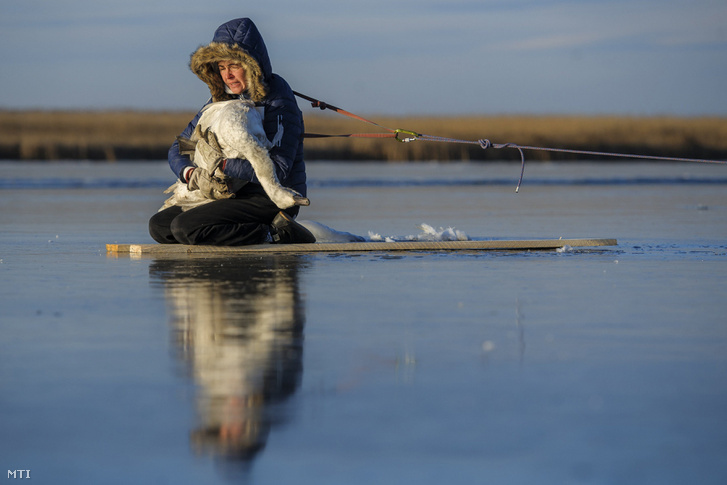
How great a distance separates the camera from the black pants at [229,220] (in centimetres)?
889

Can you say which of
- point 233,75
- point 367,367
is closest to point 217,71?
point 233,75

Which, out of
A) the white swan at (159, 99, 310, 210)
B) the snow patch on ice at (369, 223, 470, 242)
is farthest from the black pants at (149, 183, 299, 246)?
the snow patch on ice at (369, 223, 470, 242)

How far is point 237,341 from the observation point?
505 cm

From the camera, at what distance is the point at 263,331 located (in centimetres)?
533

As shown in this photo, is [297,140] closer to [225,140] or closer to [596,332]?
[225,140]

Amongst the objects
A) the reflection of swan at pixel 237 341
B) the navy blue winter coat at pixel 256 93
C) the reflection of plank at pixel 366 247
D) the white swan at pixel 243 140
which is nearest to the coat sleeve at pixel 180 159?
the navy blue winter coat at pixel 256 93

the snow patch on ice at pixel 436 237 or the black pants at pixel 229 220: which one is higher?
the black pants at pixel 229 220

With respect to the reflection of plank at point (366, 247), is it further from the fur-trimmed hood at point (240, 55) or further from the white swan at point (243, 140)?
the fur-trimmed hood at point (240, 55)

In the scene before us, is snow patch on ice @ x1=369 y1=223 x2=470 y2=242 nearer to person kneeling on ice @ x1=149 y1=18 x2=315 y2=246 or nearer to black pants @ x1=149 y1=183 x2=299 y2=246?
person kneeling on ice @ x1=149 y1=18 x2=315 y2=246

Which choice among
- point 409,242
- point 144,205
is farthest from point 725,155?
point 409,242

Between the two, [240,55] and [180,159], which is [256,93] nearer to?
[240,55]

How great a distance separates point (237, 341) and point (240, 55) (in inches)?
157

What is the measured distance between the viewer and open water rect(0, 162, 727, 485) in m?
3.35

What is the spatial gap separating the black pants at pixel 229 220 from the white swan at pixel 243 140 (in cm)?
16
